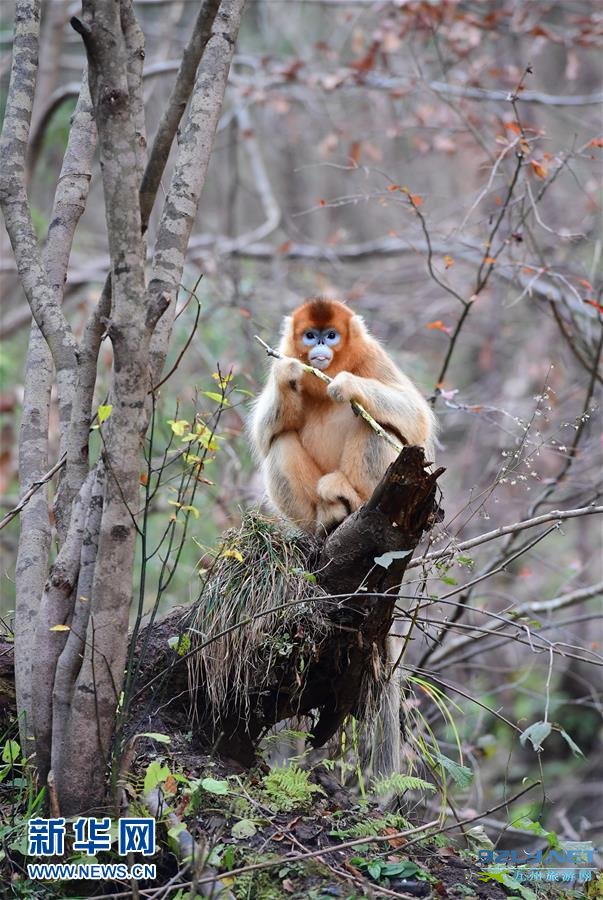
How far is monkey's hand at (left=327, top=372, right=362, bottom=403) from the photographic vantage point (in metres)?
4.51

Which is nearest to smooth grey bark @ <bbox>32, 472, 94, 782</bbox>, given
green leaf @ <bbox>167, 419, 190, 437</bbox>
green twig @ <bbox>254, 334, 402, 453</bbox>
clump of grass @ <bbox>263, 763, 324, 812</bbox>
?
green leaf @ <bbox>167, 419, 190, 437</bbox>

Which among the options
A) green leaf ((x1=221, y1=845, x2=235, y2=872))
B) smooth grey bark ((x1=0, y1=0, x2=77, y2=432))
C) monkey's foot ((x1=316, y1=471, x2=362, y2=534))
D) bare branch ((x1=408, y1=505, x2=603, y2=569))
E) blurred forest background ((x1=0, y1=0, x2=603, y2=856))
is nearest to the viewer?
green leaf ((x1=221, y1=845, x2=235, y2=872))

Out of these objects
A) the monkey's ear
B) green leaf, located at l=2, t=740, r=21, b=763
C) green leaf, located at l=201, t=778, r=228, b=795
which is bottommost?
green leaf, located at l=201, t=778, r=228, b=795

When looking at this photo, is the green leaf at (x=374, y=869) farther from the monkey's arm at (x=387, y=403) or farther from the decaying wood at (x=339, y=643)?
the monkey's arm at (x=387, y=403)

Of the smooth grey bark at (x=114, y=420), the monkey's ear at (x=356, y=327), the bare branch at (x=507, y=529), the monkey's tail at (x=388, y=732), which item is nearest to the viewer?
the smooth grey bark at (x=114, y=420)

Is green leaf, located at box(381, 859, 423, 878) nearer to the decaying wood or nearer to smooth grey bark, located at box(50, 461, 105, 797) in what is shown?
the decaying wood

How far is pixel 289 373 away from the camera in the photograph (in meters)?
4.67

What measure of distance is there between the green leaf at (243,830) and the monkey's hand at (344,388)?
195 centimetres

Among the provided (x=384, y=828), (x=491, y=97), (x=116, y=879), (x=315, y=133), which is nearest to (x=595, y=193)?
(x=491, y=97)

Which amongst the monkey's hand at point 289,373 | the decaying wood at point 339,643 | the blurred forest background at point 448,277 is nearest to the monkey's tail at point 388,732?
the decaying wood at point 339,643

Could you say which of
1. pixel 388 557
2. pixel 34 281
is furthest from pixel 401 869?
pixel 34 281

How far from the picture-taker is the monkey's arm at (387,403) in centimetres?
453

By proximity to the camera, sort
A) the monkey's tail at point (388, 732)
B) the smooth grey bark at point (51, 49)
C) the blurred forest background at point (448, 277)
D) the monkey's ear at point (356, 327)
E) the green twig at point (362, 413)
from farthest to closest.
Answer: the smooth grey bark at point (51, 49)
the blurred forest background at point (448, 277)
the monkey's ear at point (356, 327)
the monkey's tail at point (388, 732)
the green twig at point (362, 413)

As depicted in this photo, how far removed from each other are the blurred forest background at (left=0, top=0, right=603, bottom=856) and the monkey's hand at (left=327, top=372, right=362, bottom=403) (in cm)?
86
